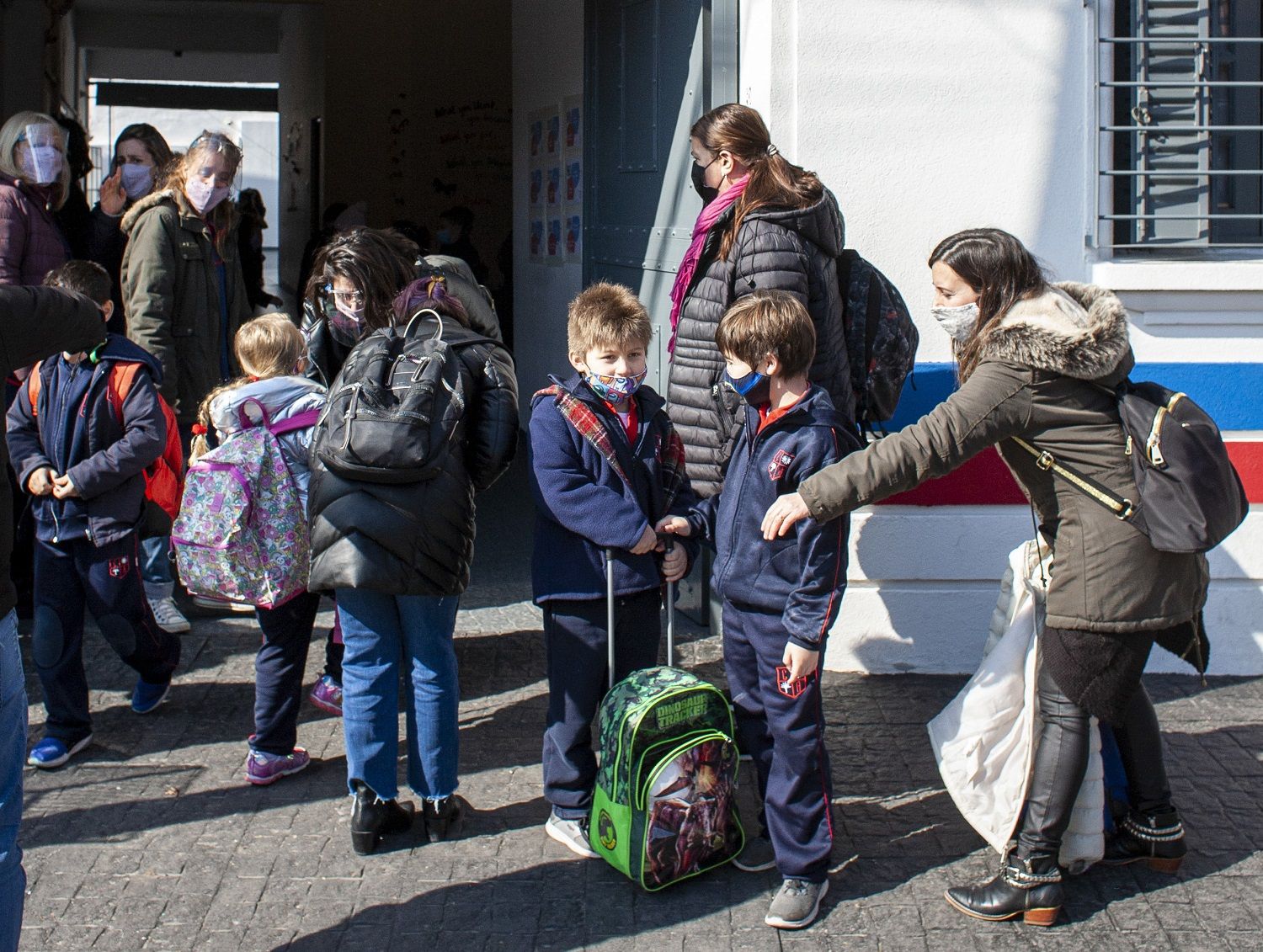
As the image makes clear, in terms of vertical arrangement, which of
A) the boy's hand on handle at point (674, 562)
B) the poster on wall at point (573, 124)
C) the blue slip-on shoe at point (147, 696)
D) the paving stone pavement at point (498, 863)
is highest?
the poster on wall at point (573, 124)

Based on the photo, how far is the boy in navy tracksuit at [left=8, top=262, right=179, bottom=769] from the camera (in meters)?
4.55

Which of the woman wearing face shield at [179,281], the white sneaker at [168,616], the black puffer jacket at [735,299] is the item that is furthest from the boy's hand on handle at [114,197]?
the black puffer jacket at [735,299]

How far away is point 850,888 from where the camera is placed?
3.77m

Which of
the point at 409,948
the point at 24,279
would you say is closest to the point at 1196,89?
the point at 409,948

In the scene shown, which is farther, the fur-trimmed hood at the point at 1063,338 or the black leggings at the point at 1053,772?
the black leggings at the point at 1053,772

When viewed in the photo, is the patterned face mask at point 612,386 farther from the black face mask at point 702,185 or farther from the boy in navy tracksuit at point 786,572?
the black face mask at point 702,185

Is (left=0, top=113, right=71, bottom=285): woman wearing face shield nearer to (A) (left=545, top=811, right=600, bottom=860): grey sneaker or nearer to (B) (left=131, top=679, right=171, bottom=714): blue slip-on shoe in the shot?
(B) (left=131, top=679, right=171, bottom=714): blue slip-on shoe

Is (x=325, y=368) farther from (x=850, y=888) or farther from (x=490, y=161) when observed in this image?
(x=490, y=161)

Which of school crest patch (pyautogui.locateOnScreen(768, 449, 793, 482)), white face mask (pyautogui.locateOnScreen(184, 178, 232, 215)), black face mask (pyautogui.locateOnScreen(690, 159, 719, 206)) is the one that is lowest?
school crest patch (pyautogui.locateOnScreen(768, 449, 793, 482))

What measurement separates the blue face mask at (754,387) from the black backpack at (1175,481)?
0.79 m

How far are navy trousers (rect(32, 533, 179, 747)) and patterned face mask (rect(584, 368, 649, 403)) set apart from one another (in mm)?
1768

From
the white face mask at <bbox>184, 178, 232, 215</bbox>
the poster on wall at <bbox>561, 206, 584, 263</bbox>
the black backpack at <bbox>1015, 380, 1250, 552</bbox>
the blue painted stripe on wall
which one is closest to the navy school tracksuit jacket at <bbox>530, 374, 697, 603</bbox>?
the black backpack at <bbox>1015, 380, 1250, 552</bbox>

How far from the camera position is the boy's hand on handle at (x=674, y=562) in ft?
12.8

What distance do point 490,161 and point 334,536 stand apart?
29.4ft
